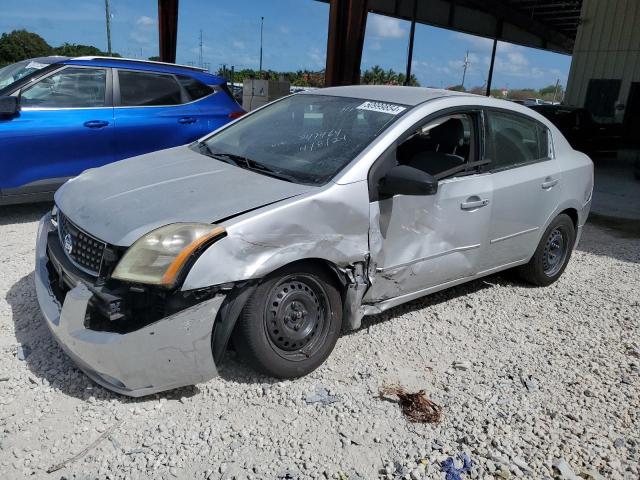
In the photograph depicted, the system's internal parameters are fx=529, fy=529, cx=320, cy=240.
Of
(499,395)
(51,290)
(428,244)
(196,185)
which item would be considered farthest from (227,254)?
(499,395)

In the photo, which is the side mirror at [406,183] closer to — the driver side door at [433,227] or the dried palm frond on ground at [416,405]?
the driver side door at [433,227]

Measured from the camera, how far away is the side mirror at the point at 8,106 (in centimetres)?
498

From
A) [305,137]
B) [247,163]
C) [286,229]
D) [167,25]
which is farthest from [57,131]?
[167,25]

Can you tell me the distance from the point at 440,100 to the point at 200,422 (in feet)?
8.21

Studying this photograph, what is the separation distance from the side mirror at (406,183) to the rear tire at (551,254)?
1.91 metres

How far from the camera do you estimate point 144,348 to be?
242cm

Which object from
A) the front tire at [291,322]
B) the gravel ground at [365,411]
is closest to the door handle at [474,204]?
the gravel ground at [365,411]

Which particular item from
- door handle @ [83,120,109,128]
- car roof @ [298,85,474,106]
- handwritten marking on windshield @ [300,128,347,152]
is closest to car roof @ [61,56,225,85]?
door handle @ [83,120,109,128]

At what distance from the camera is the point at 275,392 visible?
285 cm

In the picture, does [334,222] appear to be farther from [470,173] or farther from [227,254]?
[470,173]

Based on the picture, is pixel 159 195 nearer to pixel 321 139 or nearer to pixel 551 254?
pixel 321 139

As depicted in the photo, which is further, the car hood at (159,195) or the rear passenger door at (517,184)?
the rear passenger door at (517,184)

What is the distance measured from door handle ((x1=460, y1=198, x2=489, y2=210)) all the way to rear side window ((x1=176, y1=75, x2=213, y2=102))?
414 cm

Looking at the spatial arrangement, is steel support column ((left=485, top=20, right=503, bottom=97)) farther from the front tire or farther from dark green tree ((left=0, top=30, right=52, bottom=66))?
dark green tree ((left=0, top=30, right=52, bottom=66))
